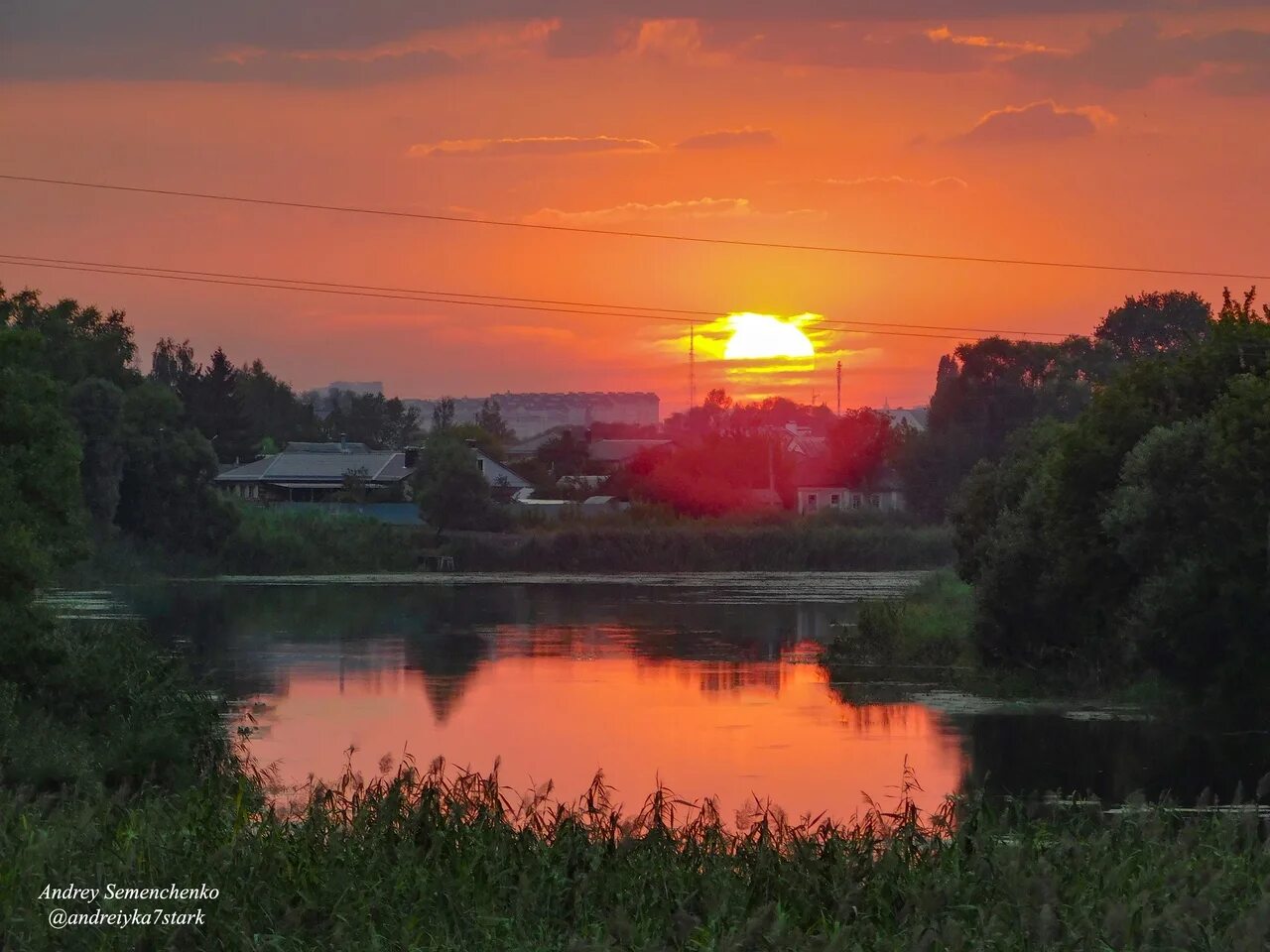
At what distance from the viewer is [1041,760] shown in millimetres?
33125

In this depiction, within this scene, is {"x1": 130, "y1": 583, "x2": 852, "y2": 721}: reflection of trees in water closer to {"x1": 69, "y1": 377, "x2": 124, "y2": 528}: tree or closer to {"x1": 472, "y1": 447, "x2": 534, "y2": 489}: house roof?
{"x1": 69, "y1": 377, "x2": 124, "y2": 528}: tree

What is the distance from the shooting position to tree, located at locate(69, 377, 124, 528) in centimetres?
8431

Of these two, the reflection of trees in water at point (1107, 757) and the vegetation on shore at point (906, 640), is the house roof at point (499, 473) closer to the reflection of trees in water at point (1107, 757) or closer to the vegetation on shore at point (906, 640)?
the vegetation on shore at point (906, 640)

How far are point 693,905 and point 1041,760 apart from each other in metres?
20.2

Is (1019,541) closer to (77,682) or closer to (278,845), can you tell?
(77,682)

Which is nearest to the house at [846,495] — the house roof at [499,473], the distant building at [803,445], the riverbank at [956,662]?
the distant building at [803,445]

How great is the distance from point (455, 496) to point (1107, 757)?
7172cm

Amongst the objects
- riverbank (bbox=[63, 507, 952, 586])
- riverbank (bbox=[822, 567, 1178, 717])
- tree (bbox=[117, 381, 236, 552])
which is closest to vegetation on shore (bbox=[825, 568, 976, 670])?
riverbank (bbox=[822, 567, 1178, 717])

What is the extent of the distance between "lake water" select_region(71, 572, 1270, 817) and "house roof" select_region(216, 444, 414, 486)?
54616 millimetres

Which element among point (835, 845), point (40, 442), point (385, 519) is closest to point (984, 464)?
point (40, 442)

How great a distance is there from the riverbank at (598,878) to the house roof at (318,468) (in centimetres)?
10659

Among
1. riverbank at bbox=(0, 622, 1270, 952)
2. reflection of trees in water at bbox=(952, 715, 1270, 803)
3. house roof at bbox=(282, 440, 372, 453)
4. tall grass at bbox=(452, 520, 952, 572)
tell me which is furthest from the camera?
house roof at bbox=(282, 440, 372, 453)

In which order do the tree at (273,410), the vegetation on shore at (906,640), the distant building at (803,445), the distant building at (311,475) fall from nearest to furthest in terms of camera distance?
1. the vegetation on shore at (906,640)
2. the distant building at (311,475)
3. the distant building at (803,445)
4. the tree at (273,410)

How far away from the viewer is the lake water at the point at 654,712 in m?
30.9
